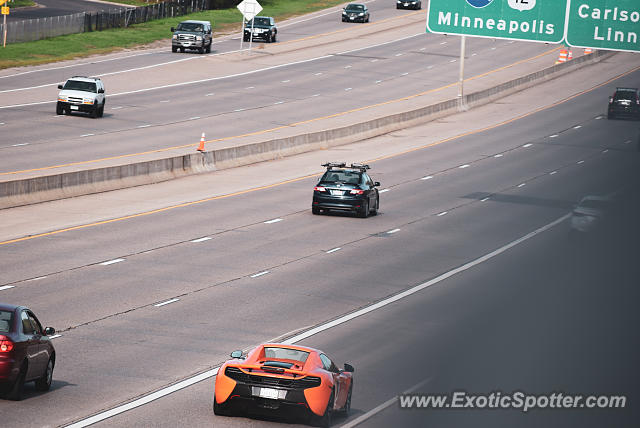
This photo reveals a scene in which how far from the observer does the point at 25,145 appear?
42875 millimetres

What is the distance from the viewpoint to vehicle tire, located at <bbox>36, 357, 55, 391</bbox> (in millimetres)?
15062

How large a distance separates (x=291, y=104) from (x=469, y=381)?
158ft

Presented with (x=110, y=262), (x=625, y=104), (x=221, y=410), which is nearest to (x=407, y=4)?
(x=625, y=104)

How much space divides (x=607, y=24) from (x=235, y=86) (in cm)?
3832

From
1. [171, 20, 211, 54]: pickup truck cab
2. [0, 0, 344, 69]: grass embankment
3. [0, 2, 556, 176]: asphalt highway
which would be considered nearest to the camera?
[0, 2, 556, 176]: asphalt highway

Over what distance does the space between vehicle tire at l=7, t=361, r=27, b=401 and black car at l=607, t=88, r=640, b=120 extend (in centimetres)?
5772

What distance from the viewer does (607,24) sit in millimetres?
31922

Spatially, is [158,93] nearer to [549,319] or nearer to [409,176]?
[409,176]

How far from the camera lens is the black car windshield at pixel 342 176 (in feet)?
118

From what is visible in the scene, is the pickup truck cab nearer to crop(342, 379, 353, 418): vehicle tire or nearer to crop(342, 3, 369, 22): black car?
crop(342, 3, 369, 22): black car

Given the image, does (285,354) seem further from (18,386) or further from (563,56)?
(563,56)

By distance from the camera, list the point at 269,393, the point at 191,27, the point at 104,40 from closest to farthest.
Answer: the point at 269,393 < the point at 191,27 < the point at 104,40

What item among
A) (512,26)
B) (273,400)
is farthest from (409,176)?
(273,400)

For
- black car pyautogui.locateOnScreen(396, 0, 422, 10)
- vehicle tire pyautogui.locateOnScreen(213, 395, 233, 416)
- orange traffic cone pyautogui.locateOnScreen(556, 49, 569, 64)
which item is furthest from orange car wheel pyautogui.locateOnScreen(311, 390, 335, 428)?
black car pyautogui.locateOnScreen(396, 0, 422, 10)
